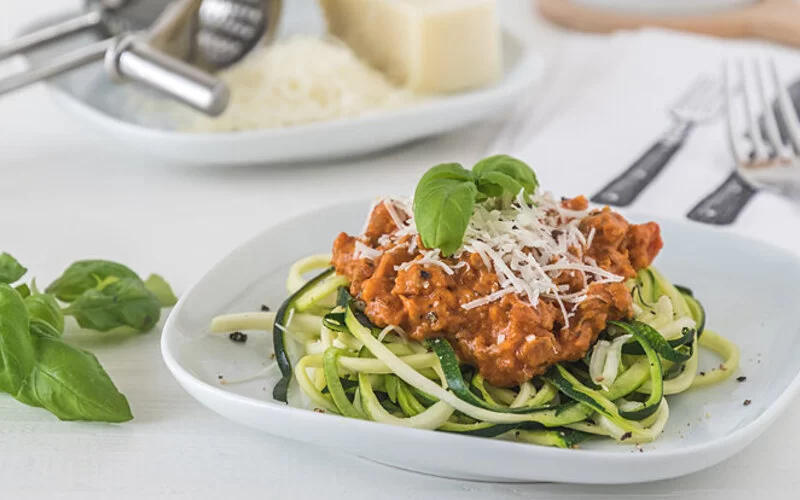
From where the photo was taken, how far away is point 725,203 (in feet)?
14.0

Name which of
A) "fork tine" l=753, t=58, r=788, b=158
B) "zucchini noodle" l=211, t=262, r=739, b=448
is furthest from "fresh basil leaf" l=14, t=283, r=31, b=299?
"fork tine" l=753, t=58, r=788, b=158

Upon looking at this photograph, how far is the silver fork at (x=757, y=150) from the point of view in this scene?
4.25 meters

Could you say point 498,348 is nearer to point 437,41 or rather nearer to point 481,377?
point 481,377

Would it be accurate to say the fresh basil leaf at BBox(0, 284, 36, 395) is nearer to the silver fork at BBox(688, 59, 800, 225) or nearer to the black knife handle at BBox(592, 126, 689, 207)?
the black knife handle at BBox(592, 126, 689, 207)

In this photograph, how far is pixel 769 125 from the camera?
4711 millimetres

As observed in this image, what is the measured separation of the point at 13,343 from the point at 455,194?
46.0 inches

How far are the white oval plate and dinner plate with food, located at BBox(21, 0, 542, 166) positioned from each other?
3.54ft

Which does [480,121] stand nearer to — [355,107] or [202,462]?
[355,107]

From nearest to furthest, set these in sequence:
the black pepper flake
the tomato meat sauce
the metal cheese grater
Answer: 1. the tomato meat sauce
2. the black pepper flake
3. the metal cheese grater

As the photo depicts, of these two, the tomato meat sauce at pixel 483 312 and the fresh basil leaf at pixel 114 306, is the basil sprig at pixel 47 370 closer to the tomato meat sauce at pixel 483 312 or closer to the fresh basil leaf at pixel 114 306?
the fresh basil leaf at pixel 114 306

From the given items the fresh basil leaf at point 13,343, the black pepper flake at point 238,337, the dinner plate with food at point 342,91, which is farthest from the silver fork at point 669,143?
the fresh basil leaf at point 13,343

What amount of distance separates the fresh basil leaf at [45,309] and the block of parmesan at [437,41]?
2.40 metres

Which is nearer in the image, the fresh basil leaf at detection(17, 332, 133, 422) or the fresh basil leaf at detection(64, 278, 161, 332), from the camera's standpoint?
the fresh basil leaf at detection(17, 332, 133, 422)

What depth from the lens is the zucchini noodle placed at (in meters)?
2.51
